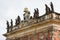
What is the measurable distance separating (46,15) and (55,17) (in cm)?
171

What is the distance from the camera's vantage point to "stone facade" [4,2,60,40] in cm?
4238

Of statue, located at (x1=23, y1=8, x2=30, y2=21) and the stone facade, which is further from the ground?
statue, located at (x1=23, y1=8, x2=30, y2=21)

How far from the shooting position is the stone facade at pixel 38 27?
139ft

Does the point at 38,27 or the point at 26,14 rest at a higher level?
the point at 26,14

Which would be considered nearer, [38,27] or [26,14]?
[38,27]

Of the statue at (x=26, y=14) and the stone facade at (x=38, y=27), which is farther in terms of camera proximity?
the statue at (x=26, y=14)

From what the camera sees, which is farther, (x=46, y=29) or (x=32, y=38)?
(x=32, y=38)

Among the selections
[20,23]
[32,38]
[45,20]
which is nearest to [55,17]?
[45,20]

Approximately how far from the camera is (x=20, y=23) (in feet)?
166

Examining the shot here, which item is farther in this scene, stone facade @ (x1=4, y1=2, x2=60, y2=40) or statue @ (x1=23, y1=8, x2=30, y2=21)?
statue @ (x1=23, y1=8, x2=30, y2=21)

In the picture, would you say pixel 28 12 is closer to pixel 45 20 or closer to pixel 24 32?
pixel 24 32

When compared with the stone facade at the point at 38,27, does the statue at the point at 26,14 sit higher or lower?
higher

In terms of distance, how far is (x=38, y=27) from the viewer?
4478 cm

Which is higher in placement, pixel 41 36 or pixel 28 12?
pixel 28 12
